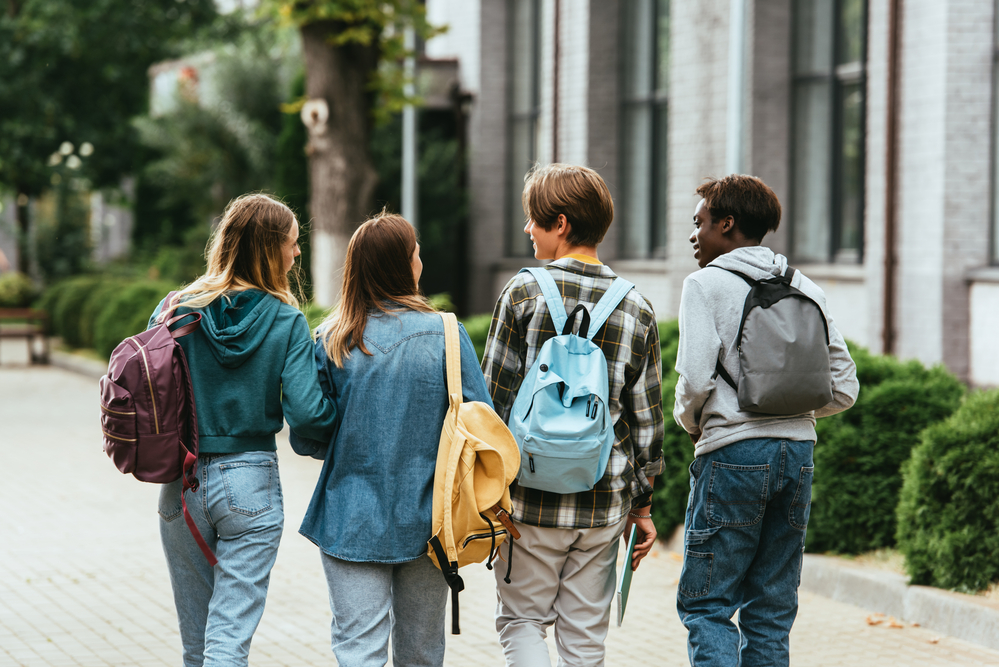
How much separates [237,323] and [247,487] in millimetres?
503

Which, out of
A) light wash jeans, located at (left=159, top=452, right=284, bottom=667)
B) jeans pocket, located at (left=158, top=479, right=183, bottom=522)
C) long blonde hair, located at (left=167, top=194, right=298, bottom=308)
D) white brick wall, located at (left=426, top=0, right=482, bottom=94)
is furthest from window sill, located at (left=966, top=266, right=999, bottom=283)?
white brick wall, located at (left=426, top=0, right=482, bottom=94)

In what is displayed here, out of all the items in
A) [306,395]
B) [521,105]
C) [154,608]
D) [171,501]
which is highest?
[521,105]

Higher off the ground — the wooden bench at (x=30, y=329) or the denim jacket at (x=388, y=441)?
the denim jacket at (x=388, y=441)

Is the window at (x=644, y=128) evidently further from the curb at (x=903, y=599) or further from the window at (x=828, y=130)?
the curb at (x=903, y=599)

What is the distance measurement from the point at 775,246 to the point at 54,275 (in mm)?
20206

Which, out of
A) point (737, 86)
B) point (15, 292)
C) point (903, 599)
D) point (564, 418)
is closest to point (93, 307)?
point (15, 292)

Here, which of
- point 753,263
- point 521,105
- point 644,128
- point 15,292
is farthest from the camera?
point 15,292

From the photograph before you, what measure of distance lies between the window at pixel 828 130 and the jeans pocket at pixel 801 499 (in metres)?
9.35

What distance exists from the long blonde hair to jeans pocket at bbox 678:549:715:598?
1508mm

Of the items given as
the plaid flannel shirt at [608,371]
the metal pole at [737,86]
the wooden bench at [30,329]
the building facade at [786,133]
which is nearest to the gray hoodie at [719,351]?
the plaid flannel shirt at [608,371]

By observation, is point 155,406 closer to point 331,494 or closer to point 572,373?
point 331,494

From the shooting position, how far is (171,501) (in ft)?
12.1

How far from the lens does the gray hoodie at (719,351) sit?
12.1 ft

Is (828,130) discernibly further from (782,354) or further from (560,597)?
(560,597)
